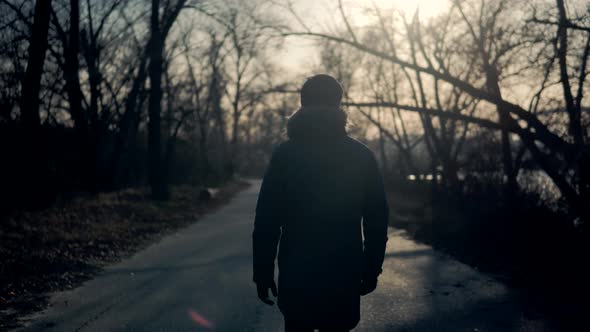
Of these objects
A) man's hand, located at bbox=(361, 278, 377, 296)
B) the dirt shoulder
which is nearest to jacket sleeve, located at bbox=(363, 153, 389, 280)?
man's hand, located at bbox=(361, 278, 377, 296)

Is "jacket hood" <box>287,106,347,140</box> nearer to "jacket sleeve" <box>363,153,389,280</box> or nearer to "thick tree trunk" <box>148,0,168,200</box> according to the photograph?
"jacket sleeve" <box>363,153,389,280</box>

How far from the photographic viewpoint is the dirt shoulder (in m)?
7.27

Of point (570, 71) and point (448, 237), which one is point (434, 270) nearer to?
point (448, 237)

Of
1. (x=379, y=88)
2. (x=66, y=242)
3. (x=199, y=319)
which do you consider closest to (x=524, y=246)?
(x=199, y=319)

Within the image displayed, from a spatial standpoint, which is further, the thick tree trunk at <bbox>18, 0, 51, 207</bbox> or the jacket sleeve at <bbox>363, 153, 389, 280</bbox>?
the thick tree trunk at <bbox>18, 0, 51, 207</bbox>

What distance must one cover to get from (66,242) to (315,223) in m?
8.78

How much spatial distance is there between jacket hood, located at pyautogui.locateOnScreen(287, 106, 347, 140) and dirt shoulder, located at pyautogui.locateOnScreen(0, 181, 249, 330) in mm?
3999

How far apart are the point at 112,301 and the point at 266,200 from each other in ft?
14.0

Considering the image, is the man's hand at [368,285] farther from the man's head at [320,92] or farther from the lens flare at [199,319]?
the lens flare at [199,319]

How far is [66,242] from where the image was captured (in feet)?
35.2

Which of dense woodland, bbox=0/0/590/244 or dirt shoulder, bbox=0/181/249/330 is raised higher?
dense woodland, bbox=0/0/590/244

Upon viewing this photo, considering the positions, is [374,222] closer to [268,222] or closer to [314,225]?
[314,225]

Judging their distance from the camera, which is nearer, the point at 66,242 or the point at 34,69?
the point at 66,242

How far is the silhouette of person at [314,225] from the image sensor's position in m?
3.24
